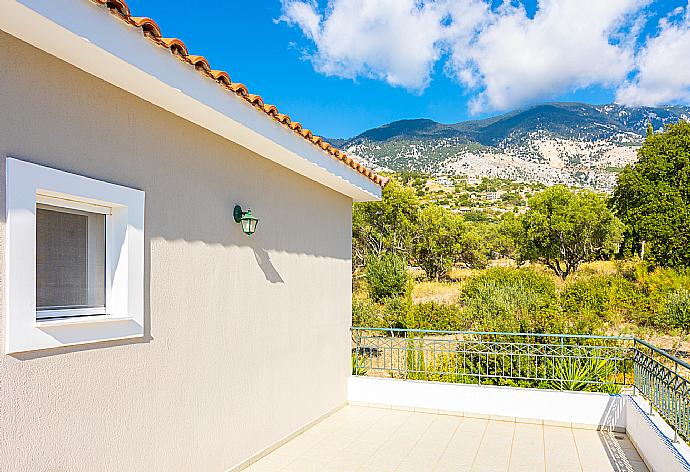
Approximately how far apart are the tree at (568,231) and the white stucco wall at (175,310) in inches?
744

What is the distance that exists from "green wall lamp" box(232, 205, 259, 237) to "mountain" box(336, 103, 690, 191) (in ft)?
150

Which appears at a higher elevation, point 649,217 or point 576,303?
point 649,217

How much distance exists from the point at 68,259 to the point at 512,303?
11.4 m

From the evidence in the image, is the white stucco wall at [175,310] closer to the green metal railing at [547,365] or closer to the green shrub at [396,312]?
the green metal railing at [547,365]

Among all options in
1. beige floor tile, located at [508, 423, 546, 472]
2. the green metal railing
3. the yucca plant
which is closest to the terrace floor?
beige floor tile, located at [508, 423, 546, 472]

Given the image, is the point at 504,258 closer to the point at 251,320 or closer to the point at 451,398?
the point at 451,398

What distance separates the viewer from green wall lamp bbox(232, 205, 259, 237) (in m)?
5.34

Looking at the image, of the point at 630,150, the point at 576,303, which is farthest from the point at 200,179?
the point at 630,150

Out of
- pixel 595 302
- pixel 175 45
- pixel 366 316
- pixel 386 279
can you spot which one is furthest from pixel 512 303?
pixel 175 45

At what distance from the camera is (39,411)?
318 cm

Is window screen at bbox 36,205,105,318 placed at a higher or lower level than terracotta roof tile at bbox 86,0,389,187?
lower

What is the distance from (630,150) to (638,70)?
1881 cm

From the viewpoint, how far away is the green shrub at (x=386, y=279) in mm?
17422

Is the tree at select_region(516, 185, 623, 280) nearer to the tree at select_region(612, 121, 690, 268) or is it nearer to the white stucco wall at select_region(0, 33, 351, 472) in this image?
the tree at select_region(612, 121, 690, 268)
